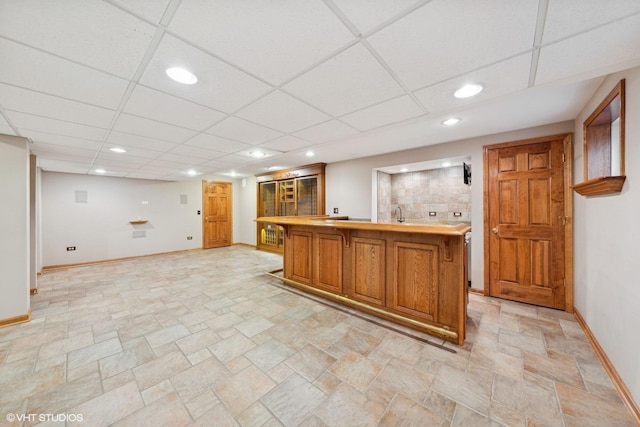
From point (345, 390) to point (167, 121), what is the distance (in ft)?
10.4

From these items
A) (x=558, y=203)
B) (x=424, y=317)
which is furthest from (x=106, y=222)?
(x=558, y=203)

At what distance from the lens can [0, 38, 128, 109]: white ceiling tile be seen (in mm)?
1470

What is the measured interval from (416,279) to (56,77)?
11.8 ft

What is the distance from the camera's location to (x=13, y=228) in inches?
117

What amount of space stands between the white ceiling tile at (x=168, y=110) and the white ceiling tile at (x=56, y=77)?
0.13 meters

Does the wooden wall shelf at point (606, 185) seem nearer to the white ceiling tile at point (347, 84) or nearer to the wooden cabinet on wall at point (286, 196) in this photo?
the white ceiling tile at point (347, 84)

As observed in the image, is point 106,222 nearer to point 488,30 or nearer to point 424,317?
point 424,317

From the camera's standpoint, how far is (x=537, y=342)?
2.42 m

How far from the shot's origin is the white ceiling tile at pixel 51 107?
6.45ft

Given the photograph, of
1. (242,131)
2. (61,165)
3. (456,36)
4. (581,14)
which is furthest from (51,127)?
(581,14)

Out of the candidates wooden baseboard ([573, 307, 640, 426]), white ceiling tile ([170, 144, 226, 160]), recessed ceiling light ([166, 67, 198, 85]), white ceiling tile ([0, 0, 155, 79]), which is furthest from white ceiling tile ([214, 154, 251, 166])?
wooden baseboard ([573, 307, 640, 426])

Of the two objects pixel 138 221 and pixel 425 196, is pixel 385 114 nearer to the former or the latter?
pixel 425 196

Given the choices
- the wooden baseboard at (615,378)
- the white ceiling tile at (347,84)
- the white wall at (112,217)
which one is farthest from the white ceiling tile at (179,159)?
the wooden baseboard at (615,378)

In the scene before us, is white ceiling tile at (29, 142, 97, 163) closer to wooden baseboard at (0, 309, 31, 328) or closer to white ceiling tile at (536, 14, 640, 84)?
wooden baseboard at (0, 309, 31, 328)
